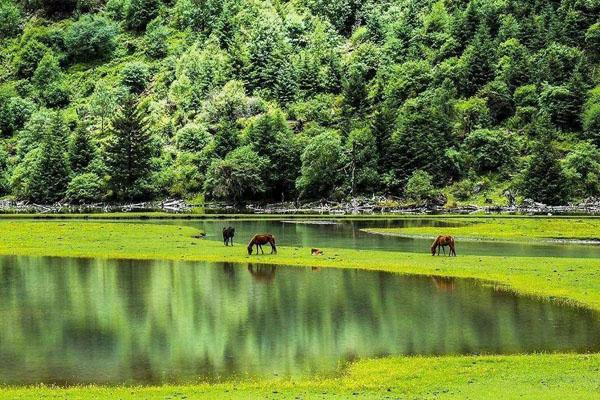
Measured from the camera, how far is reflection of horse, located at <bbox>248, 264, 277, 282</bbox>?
5331 cm

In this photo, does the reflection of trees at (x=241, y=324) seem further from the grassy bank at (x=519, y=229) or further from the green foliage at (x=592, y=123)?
the green foliage at (x=592, y=123)

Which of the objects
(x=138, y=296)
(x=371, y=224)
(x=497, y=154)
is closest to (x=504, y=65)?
(x=497, y=154)

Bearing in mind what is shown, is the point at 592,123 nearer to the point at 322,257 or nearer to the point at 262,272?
the point at 322,257

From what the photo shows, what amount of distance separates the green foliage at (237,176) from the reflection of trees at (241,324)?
369 feet

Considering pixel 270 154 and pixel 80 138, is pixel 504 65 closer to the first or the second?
pixel 270 154

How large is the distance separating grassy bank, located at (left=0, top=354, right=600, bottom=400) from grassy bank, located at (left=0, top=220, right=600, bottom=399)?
34mm

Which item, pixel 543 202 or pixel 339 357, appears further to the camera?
pixel 543 202

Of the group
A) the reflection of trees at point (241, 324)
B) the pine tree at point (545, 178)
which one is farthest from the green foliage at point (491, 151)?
the reflection of trees at point (241, 324)

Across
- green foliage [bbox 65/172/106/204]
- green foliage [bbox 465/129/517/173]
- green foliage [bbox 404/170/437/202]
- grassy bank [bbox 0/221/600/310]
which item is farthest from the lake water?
green foliage [bbox 65/172/106/204]

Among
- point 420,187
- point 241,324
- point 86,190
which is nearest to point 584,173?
point 420,187

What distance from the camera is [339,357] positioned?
104 ft

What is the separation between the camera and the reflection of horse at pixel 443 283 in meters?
48.7

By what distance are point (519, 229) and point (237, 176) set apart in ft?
270

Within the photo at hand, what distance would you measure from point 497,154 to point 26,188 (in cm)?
11251
